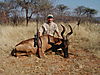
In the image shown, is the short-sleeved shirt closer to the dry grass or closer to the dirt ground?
the dry grass

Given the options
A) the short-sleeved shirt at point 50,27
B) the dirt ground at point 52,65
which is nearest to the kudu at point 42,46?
the dirt ground at point 52,65

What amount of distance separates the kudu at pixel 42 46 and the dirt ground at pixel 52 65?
204 millimetres

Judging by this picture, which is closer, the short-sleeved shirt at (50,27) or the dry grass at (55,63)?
the dry grass at (55,63)

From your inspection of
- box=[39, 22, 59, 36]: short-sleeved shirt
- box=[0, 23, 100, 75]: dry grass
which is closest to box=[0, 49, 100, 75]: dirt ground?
box=[0, 23, 100, 75]: dry grass

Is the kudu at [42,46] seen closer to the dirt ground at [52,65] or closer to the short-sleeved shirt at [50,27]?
the dirt ground at [52,65]

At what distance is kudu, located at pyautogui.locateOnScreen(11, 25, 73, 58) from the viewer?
6.89 meters

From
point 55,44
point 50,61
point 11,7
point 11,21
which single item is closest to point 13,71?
point 50,61

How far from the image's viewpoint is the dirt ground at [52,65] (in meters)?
5.42

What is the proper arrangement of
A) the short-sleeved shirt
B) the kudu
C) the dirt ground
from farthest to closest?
1. the short-sleeved shirt
2. the kudu
3. the dirt ground

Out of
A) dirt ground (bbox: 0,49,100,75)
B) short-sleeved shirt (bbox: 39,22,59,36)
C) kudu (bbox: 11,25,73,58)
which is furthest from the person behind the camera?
short-sleeved shirt (bbox: 39,22,59,36)

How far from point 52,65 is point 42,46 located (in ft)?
4.57

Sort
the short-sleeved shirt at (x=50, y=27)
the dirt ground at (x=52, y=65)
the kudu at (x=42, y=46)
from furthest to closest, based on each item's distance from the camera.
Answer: the short-sleeved shirt at (x=50, y=27)
the kudu at (x=42, y=46)
the dirt ground at (x=52, y=65)

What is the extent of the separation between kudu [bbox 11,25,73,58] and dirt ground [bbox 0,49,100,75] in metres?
0.20

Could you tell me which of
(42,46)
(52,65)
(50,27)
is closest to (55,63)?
(52,65)
